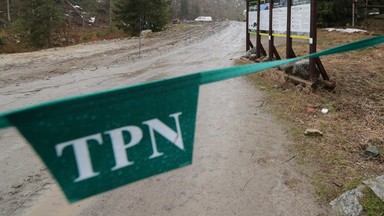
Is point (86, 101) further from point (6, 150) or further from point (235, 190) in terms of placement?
point (6, 150)

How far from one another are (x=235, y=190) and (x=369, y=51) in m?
9.92

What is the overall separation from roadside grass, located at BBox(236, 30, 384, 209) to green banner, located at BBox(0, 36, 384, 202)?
91.7 inches

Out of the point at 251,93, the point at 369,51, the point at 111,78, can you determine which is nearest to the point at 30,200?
the point at 251,93

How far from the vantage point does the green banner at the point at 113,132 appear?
3.64 feet

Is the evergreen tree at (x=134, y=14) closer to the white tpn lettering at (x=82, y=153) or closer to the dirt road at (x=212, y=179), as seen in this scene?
the dirt road at (x=212, y=179)

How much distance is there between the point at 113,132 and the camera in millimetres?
1257

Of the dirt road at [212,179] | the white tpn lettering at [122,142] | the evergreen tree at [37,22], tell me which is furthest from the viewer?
the evergreen tree at [37,22]

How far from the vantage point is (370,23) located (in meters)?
19.2

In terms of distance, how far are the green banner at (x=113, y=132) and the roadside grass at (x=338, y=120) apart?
2330 mm

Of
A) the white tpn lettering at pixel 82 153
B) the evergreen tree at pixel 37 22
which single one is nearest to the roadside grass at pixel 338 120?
the white tpn lettering at pixel 82 153

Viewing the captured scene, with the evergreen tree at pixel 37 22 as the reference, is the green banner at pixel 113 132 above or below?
below

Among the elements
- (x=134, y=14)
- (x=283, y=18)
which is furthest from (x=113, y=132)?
(x=134, y=14)

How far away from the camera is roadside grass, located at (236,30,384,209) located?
11.9ft

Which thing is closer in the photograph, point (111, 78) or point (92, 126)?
point (92, 126)
